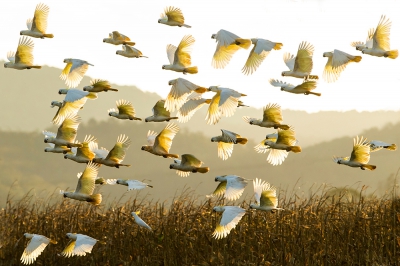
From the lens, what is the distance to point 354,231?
6902mm

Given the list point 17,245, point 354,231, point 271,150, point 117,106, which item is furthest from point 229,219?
point 17,245

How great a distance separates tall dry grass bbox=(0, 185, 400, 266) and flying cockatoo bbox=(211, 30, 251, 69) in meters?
2.00

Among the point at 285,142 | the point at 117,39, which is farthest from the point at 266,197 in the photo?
the point at 117,39

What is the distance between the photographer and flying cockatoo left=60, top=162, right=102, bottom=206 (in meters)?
5.95

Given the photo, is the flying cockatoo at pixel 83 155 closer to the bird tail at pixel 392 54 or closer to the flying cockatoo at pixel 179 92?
the flying cockatoo at pixel 179 92

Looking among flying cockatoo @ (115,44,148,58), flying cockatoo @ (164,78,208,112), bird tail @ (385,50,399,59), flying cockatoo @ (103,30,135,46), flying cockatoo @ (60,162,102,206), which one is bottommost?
flying cockatoo @ (60,162,102,206)

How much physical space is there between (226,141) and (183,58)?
1.00 m

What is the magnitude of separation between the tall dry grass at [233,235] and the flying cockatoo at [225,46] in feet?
6.57

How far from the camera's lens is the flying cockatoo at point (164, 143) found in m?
5.91

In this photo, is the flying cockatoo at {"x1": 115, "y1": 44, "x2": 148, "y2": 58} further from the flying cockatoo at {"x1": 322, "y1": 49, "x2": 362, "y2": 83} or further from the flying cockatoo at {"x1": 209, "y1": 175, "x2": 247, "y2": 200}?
the flying cockatoo at {"x1": 322, "y1": 49, "x2": 362, "y2": 83}

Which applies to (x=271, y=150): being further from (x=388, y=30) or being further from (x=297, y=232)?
(x=388, y=30)

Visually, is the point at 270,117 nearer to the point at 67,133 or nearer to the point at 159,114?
the point at 159,114

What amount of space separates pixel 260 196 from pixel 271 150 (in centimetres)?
77


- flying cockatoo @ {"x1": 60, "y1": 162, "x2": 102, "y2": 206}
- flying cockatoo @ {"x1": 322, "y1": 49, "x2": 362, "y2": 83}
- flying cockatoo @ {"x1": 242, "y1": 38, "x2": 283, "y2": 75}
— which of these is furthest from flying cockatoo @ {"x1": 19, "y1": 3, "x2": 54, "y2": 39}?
flying cockatoo @ {"x1": 322, "y1": 49, "x2": 362, "y2": 83}
